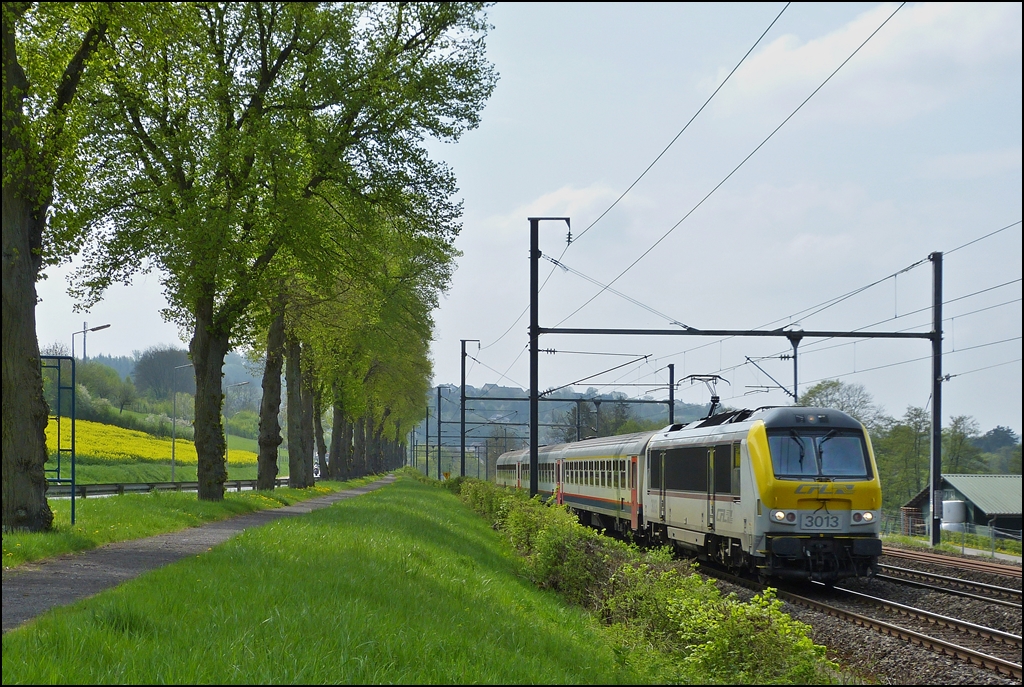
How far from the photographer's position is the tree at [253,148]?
21.3 m

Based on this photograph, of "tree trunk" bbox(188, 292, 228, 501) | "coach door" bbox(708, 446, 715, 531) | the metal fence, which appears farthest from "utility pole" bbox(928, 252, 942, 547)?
"tree trunk" bbox(188, 292, 228, 501)

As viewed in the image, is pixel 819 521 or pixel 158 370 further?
pixel 158 370

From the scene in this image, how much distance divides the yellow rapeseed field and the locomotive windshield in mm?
48573

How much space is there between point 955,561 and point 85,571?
67.0 feet

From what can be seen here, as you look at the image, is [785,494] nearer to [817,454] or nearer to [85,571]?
[817,454]

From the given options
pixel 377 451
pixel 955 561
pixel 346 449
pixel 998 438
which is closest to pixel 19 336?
pixel 955 561

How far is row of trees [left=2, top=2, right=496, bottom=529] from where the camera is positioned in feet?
51.8

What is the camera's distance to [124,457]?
65125 millimetres

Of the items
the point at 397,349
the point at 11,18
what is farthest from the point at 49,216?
the point at 397,349

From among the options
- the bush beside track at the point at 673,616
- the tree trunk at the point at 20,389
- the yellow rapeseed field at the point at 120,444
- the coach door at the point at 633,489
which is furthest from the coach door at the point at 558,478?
the yellow rapeseed field at the point at 120,444

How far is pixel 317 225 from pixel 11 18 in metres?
8.27

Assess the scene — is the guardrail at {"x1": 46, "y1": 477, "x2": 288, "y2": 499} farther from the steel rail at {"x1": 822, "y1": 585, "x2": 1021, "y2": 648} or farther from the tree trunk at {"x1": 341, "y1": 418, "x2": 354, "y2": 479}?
the steel rail at {"x1": 822, "y1": 585, "x2": 1021, "y2": 648}

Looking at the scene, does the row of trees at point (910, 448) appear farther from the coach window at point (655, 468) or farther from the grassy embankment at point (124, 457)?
the coach window at point (655, 468)

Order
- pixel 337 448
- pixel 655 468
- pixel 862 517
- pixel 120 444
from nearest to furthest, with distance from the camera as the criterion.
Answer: pixel 862 517, pixel 655 468, pixel 337 448, pixel 120 444
